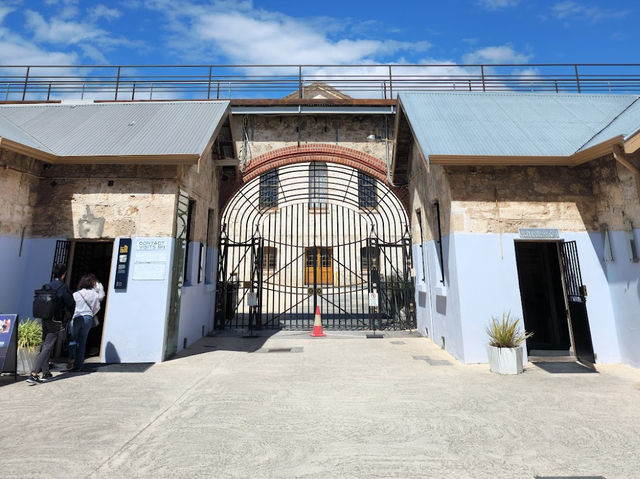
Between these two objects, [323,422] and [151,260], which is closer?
[323,422]

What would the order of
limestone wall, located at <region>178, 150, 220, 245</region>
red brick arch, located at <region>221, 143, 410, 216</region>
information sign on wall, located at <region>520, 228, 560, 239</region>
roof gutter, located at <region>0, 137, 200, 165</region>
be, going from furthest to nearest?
red brick arch, located at <region>221, 143, 410, 216</region>
limestone wall, located at <region>178, 150, 220, 245</region>
information sign on wall, located at <region>520, 228, 560, 239</region>
roof gutter, located at <region>0, 137, 200, 165</region>

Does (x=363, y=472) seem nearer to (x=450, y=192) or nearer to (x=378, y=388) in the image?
(x=378, y=388)

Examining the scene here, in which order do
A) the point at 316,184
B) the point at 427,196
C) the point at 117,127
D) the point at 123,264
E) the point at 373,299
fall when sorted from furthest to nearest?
the point at 316,184, the point at 373,299, the point at 427,196, the point at 117,127, the point at 123,264

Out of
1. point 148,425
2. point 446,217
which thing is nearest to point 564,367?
point 446,217

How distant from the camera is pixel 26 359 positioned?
542 centimetres

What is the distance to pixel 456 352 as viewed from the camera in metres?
6.45

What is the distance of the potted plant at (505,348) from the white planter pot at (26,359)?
316 inches

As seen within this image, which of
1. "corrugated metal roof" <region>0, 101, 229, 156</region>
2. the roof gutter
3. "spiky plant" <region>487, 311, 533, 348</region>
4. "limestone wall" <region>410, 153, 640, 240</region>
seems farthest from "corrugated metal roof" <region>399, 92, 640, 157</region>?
"corrugated metal roof" <region>0, 101, 229, 156</region>

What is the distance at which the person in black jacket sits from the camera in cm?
504

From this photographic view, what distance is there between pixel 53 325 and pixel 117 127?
4.99 m

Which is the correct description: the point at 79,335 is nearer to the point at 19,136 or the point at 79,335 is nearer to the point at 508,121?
the point at 19,136

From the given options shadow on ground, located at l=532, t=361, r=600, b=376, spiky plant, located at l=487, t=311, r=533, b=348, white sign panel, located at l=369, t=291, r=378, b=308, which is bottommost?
shadow on ground, located at l=532, t=361, r=600, b=376

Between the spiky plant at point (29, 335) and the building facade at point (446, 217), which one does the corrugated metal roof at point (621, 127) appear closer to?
the building facade at point (446, 217)

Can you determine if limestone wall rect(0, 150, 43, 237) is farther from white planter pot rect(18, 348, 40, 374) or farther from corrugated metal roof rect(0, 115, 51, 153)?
white planter pot rect(18, 348, 40, 374)
